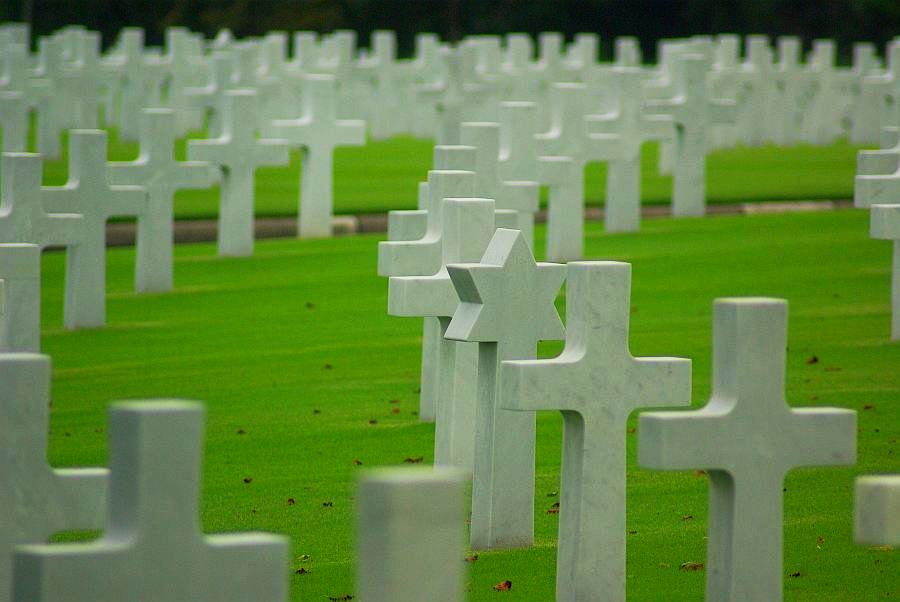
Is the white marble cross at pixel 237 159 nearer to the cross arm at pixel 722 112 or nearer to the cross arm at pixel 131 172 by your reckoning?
the cross arm at pixel 131 172

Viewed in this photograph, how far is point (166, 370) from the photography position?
11.2 m

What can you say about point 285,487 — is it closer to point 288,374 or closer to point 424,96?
point 288,374

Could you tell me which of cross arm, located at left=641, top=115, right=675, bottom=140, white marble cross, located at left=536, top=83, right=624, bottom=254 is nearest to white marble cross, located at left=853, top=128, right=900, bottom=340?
white marble cross, located at left=536, top=83, right=624, bottom=254

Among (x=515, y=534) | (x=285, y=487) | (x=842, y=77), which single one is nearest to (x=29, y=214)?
(x=285, y=487)

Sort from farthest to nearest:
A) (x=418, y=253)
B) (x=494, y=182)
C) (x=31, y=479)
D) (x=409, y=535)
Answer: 1. (x=494, y=182)
2. (x=418, y=253)
3. (x=31, y=479)
4. (x=409, y=535)

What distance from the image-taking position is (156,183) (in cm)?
1445

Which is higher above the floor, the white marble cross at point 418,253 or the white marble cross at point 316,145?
the white marble cross at point 316,145

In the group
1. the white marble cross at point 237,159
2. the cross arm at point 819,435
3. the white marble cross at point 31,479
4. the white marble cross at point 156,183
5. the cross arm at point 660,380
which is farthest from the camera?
the white marble cross at point 237,159

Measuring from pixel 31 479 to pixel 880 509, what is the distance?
2.04 meters

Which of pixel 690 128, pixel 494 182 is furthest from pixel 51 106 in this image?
pixel 494 182

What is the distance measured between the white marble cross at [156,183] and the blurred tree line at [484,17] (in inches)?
1459

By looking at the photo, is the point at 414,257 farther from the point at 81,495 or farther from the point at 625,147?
the point at 625,147

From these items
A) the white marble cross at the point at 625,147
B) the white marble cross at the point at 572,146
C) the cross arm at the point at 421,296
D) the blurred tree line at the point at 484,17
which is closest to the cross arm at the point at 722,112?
the white marble cross at the point at 625,147

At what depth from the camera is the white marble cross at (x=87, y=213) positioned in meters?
12.8
